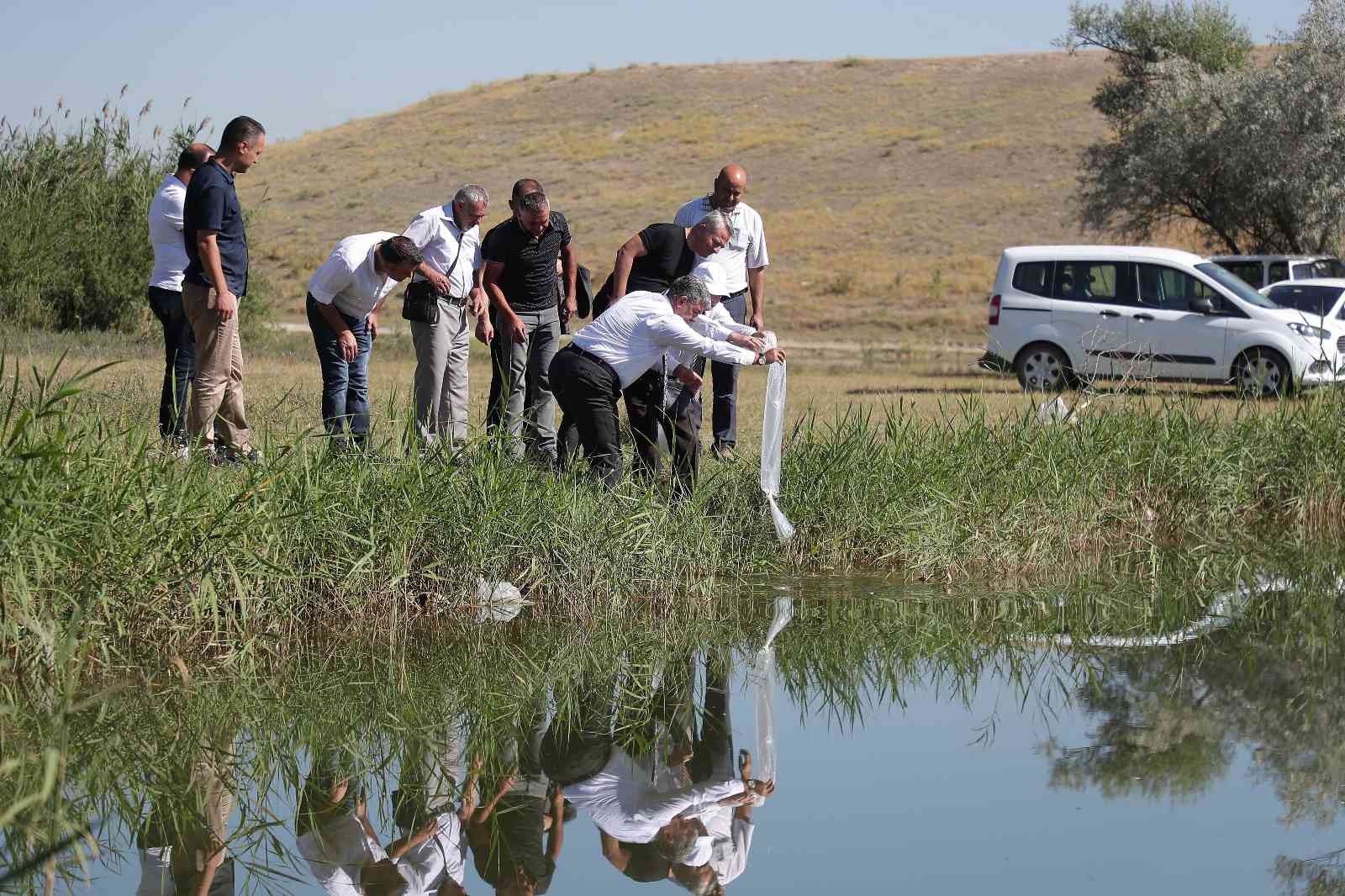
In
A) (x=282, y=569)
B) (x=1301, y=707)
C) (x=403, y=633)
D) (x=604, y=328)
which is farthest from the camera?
(x=604, y=328)

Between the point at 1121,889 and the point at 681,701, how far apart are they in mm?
2386

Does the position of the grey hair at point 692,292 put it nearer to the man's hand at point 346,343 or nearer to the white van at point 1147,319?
the man's hand at point 346,343

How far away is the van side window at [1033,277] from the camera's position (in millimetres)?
18234

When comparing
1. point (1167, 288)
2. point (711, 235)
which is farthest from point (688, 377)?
point (1167, 288)

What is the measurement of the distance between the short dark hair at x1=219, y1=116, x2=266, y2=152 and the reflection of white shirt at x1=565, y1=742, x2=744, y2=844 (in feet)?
14.9

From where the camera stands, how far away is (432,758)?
583cm

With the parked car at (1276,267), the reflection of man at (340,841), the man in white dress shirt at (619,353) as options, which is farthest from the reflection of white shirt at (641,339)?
the parked car at (1276,267)

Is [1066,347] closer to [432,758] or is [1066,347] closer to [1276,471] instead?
[1276,471]

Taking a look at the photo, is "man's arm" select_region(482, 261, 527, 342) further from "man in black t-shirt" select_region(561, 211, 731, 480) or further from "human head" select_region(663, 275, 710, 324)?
"human head" select_region(663, 275, 710, 324)

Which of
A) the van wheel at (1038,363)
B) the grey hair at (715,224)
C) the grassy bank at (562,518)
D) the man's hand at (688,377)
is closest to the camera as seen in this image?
the grassy bank at (562,518)

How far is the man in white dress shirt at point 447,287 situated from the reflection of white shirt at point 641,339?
1.53 meters

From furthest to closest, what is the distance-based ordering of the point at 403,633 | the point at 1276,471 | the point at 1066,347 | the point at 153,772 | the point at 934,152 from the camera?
the point at 934,152 → the point at 1066,347 → the point at 1276,471 → the point at 403,633 → the point at 153,772

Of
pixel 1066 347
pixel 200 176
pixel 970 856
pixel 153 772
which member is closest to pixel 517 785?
pixel 153 772

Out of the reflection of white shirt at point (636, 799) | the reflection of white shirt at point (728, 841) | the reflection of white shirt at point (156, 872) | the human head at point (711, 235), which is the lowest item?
the reflection of white shirt at point (636, 799)
